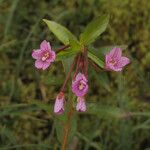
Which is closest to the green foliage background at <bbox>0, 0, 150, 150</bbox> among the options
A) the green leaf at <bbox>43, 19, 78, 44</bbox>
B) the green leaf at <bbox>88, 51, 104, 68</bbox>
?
the green leaf at <bbox>43, 19, 78, 44</bbox>

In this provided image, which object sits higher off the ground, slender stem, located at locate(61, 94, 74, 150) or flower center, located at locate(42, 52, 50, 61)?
flower center, located at locate(42, 52, 50, 61)

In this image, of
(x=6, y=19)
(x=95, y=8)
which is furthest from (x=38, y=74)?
(x=95, y=8)

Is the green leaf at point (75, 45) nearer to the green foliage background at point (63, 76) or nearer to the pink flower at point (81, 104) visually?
the pink flower at point (81, 104)

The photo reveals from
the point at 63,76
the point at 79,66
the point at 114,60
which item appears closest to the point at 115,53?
the point at 114,60

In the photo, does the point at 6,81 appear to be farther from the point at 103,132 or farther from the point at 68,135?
the point at 68,135

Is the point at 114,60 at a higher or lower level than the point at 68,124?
higher

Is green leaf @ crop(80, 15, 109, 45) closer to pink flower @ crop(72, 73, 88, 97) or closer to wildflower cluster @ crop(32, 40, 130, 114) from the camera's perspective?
wildflower cluster @ crop(32, 40, 130, 114)

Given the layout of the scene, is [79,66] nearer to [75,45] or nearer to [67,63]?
[75,45]
